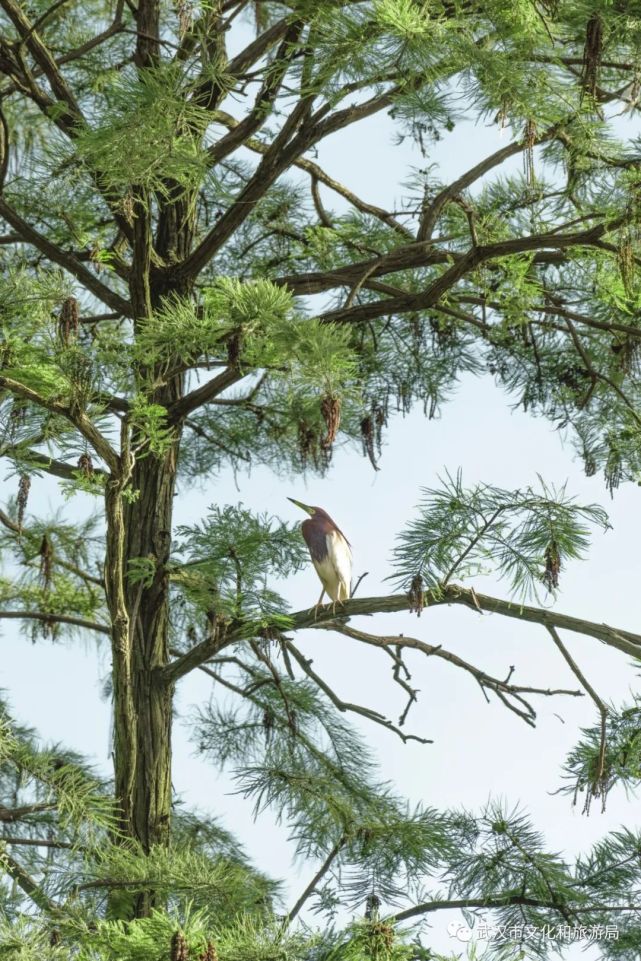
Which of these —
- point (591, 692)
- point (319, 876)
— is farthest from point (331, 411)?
point (319, 876)

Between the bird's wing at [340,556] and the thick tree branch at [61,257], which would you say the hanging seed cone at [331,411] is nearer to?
the bird's wing at [340,556]

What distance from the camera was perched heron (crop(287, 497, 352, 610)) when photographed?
2.66 meters

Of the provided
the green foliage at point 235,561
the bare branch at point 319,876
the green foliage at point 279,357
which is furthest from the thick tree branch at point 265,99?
the bare branch at point 319,876

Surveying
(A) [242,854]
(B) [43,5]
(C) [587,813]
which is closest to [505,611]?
(C) [587,813]

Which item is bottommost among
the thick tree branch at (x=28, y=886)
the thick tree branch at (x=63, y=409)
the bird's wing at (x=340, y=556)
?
the thick tree branch at (x=28, y=886)

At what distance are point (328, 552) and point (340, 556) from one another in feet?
0.10

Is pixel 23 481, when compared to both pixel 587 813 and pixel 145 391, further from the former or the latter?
pixel 587 813

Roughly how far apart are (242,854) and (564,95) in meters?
1.93

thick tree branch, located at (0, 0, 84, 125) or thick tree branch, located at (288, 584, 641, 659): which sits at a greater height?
thick tree branch, located at (0, 0, 84, 125)

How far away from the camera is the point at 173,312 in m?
2.17

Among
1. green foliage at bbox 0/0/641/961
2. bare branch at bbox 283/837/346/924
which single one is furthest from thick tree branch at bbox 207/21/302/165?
bare branch at bbox 283/837/346/924

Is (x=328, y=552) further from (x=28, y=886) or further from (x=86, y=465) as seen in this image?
(x=28, y=886)

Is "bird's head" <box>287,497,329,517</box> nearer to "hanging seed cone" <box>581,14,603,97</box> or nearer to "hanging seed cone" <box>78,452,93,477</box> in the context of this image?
"hanging seed cone" <box>78,452,93,477</box>

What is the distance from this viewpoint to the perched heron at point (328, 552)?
2.66 m
